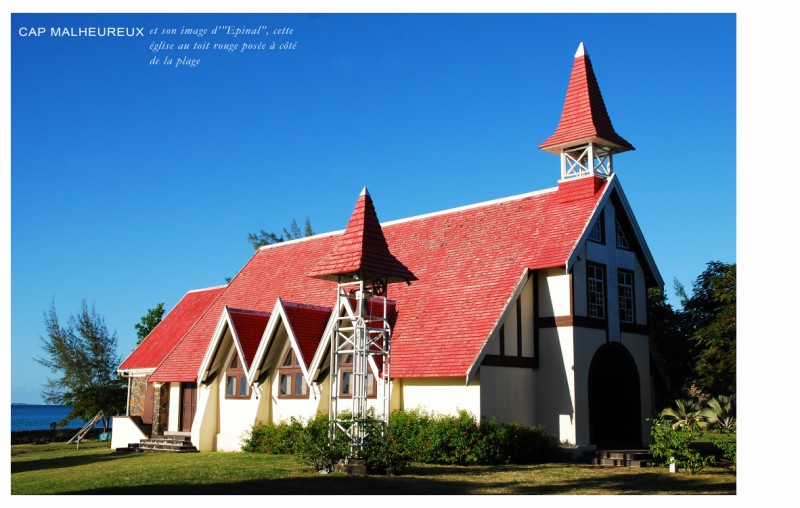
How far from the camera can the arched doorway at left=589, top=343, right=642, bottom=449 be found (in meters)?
26.5

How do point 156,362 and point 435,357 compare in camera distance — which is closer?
point 435,357

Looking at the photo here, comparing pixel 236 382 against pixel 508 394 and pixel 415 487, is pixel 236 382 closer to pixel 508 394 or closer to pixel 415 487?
pixel 508 394

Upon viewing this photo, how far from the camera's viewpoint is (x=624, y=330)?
27781 mm

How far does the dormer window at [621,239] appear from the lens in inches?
1113

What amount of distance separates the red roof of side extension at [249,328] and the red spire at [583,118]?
38.5ft

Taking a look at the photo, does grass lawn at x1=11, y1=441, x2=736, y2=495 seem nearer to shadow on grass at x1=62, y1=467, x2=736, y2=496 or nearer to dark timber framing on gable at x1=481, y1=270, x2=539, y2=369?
shadow on grass at x1=62, y1=467, x2=736, y2=496

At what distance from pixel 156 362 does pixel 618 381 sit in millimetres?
19973

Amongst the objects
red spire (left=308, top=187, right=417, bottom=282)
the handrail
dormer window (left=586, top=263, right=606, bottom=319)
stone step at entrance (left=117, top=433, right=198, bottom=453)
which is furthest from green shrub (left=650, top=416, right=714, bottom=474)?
the handrail

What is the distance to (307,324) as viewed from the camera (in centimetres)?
2816

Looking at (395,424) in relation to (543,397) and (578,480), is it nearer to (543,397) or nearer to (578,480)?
(543,397)

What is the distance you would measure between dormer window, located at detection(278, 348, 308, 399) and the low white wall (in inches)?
308

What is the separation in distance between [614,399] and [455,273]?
6648 mm


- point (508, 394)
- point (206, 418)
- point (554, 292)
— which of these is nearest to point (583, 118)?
point (554, 292)
